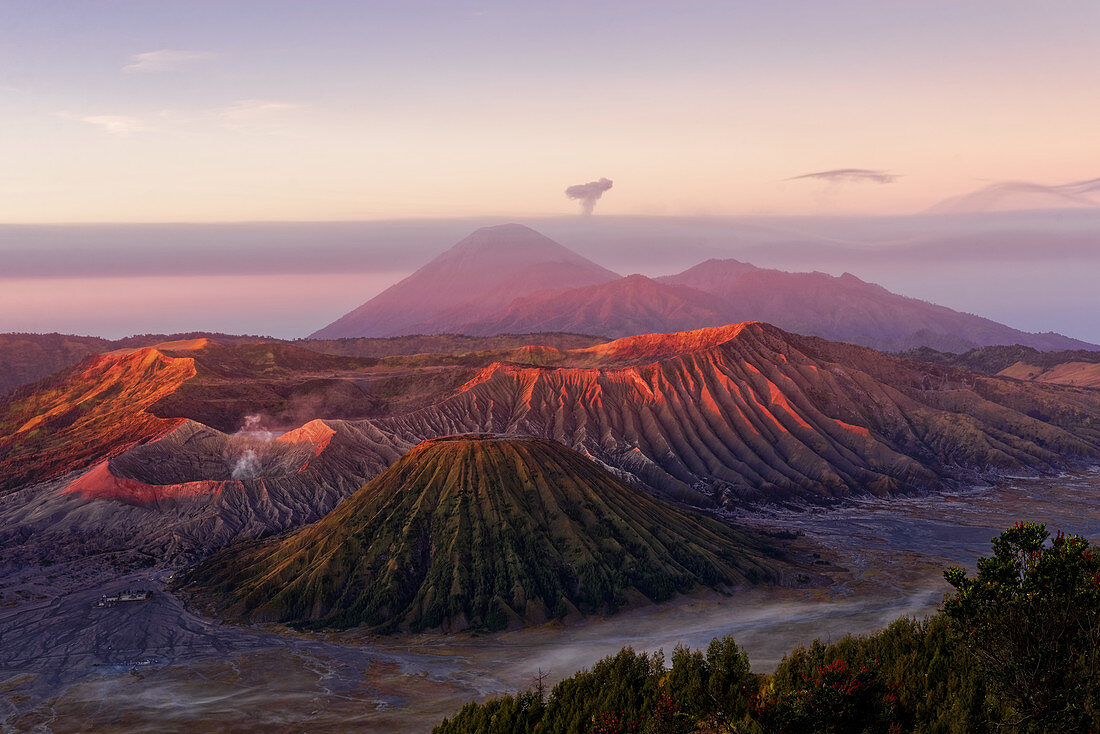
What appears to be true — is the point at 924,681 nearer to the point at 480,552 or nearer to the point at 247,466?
the point at 480,552

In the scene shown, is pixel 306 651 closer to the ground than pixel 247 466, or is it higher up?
closer to the ground

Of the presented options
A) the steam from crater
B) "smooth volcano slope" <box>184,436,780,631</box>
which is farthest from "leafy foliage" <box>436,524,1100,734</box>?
the steam from crater

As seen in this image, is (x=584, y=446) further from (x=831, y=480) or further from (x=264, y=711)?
(x=264, y=711)

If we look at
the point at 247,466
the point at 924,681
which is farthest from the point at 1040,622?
the point at 247,466

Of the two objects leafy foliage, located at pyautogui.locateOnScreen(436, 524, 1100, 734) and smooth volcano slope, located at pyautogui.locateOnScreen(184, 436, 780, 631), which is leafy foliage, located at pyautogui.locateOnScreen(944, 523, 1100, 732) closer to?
leafy foliage, located at pyautogui.locateOnScreen(436, 524, 1100, 734)

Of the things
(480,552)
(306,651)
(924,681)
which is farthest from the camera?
(480,552)

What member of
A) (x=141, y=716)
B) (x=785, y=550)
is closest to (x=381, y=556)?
(x=141, y=716)
